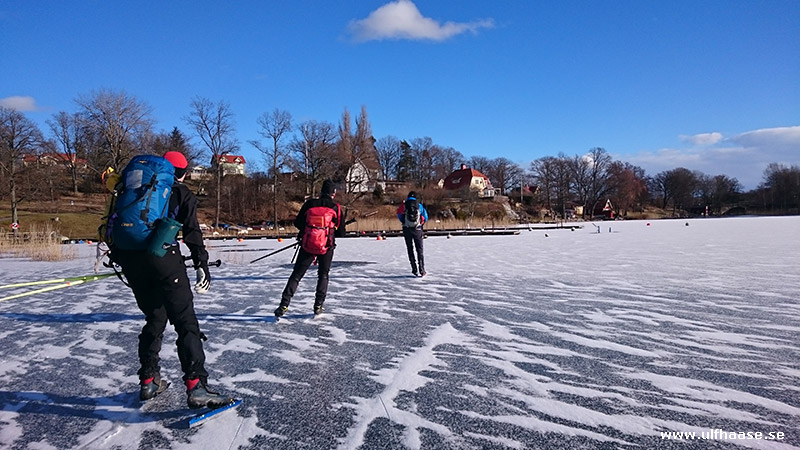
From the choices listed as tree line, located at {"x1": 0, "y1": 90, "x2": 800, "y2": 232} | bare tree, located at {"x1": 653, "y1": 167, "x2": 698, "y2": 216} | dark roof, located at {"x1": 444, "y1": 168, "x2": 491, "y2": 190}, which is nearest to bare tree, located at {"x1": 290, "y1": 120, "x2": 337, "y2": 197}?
tree line, located at {"x1": 0, "y1": 90, "x2": 800, "y2": 232}

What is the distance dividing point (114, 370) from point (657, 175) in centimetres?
10343

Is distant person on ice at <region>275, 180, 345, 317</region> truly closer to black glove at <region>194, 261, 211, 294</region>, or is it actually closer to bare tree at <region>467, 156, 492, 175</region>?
black glove at <region>194, 261, 211, 294</region>

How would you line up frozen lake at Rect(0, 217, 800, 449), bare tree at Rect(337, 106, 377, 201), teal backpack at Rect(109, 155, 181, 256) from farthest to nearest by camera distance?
bare tree at Rect(337, 106, 377, 201), teal backpack at Rect(109, 155, 181, 256), frozen lake at Rect(0, 217, 800, 449)

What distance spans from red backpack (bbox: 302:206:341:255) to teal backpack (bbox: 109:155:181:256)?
265 centimetres

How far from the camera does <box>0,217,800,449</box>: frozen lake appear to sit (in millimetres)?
2756

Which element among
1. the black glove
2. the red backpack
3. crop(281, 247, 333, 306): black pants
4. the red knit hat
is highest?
the red knit hat

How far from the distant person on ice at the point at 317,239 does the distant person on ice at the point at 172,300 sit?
7.59ft

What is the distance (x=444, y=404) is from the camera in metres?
3.15

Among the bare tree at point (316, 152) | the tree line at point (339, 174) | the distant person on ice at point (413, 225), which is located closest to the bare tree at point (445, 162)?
the tree line at point (339, 174)

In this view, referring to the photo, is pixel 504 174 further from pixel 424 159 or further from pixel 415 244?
pixel 415 244

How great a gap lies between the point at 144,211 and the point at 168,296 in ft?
1.84

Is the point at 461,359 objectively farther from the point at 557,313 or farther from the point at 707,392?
the point at 557,313

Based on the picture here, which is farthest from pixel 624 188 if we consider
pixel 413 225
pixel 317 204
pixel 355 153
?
pixel 317 204

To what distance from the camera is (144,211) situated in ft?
9.46
